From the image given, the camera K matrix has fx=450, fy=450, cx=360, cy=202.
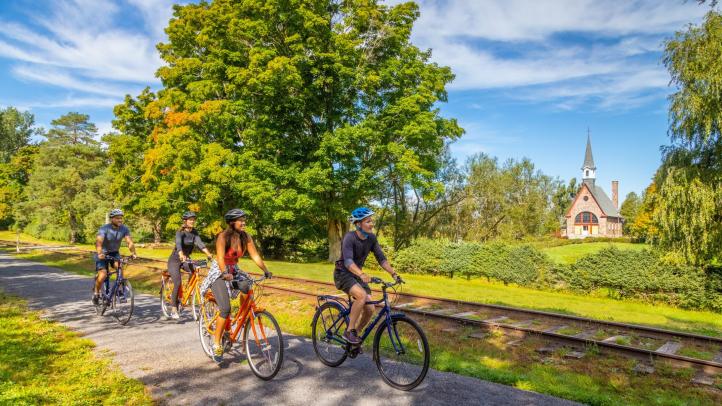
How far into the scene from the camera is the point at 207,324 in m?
6.75

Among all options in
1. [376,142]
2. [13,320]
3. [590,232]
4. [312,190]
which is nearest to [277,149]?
[312,190]

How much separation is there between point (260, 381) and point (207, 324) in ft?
5.11

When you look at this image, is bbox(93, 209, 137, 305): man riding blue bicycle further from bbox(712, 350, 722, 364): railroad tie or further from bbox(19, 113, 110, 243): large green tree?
bbox(19, 113, 110, 243): large green tree

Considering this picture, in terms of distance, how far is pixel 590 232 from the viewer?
3396 inches

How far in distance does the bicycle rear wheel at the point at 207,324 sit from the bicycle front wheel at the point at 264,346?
949mm

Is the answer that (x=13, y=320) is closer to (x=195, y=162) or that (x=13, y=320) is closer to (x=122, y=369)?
(x=122, y=369)

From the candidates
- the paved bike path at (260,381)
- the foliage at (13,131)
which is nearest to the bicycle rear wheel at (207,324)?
the paved bike path at (260,381)

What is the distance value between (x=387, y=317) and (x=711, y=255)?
19316mm

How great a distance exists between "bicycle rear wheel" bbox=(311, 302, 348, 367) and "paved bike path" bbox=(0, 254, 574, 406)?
0.49ft

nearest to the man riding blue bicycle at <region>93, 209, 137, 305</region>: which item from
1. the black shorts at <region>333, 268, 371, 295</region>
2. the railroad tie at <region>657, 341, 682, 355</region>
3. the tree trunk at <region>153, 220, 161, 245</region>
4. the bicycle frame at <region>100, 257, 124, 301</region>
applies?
the bicycle frame at <region>100, 257, 124, 301</region>

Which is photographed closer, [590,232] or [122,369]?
[122,369]

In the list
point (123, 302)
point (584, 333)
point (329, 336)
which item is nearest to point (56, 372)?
point (123, 302)

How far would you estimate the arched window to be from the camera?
85875mm

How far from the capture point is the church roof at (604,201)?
8638cm
